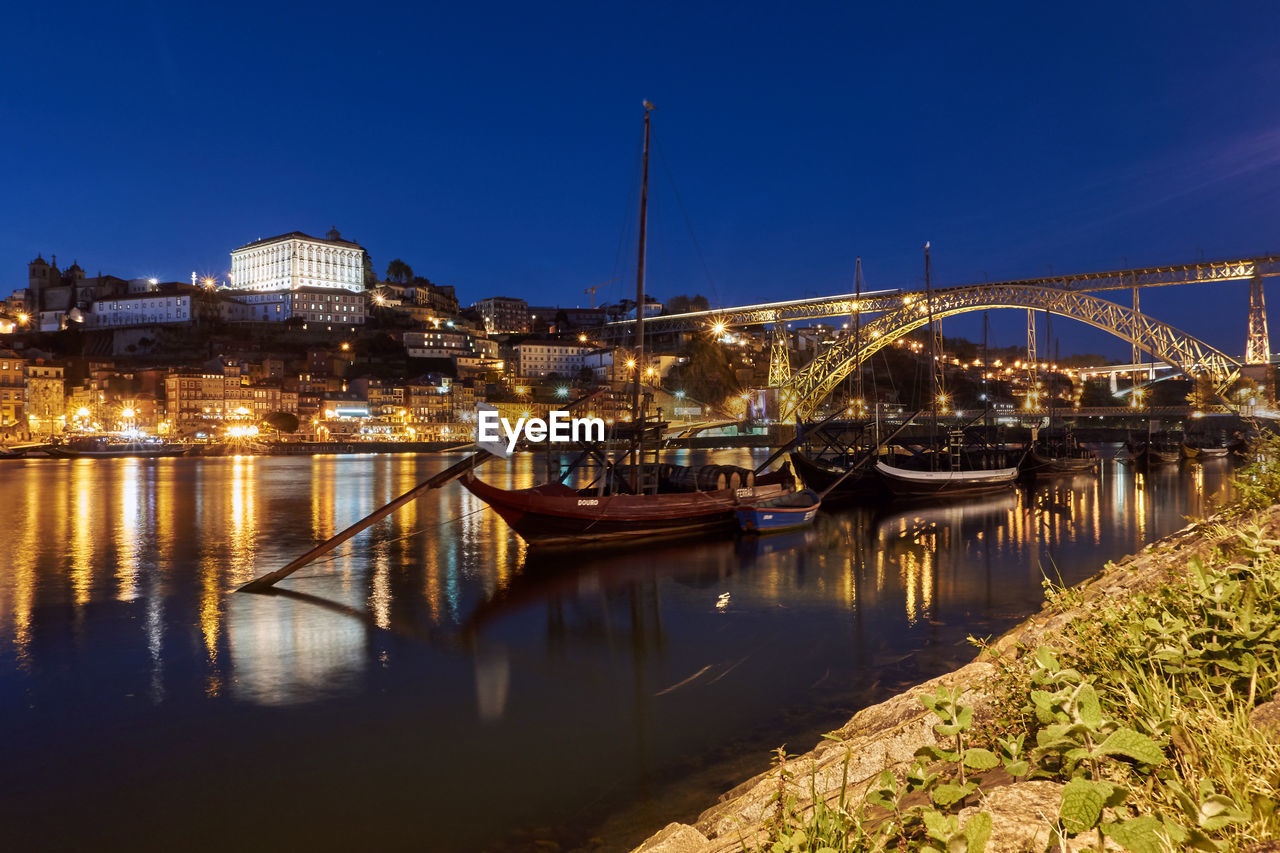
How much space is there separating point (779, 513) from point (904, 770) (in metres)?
16.2

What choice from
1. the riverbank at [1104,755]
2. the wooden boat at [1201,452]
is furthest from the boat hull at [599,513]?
the wooden boat at [1201,452]

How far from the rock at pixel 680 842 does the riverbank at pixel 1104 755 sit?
0.01 metres

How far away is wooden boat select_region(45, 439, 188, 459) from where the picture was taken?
6662 centimetres

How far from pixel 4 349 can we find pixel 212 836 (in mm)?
103224

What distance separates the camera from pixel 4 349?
82.4 m

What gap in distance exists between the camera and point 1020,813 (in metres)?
2.25

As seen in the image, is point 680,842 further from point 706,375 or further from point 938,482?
point 706,375

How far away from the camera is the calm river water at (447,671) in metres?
5.72

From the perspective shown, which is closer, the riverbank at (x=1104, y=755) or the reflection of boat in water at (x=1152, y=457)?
the riverbank at (x=1104, y=755)

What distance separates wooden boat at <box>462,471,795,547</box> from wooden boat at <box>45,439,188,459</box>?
65.3 m

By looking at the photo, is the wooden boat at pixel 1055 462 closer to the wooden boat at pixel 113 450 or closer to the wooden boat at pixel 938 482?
the wooden boat at pixel 938 482

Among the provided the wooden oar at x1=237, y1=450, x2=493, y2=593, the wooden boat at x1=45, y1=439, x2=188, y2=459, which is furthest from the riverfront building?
the wooden oar at x1=237, y1=450, x2=493, y2=593

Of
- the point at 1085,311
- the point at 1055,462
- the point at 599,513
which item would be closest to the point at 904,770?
the point at 599,513

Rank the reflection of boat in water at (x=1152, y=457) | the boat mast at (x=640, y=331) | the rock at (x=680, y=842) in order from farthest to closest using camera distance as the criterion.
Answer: the reflection of boat in water at (x=1152, y=457) → the boat mast at (x=640, y=331) → the rock at (x=680, y=842)
